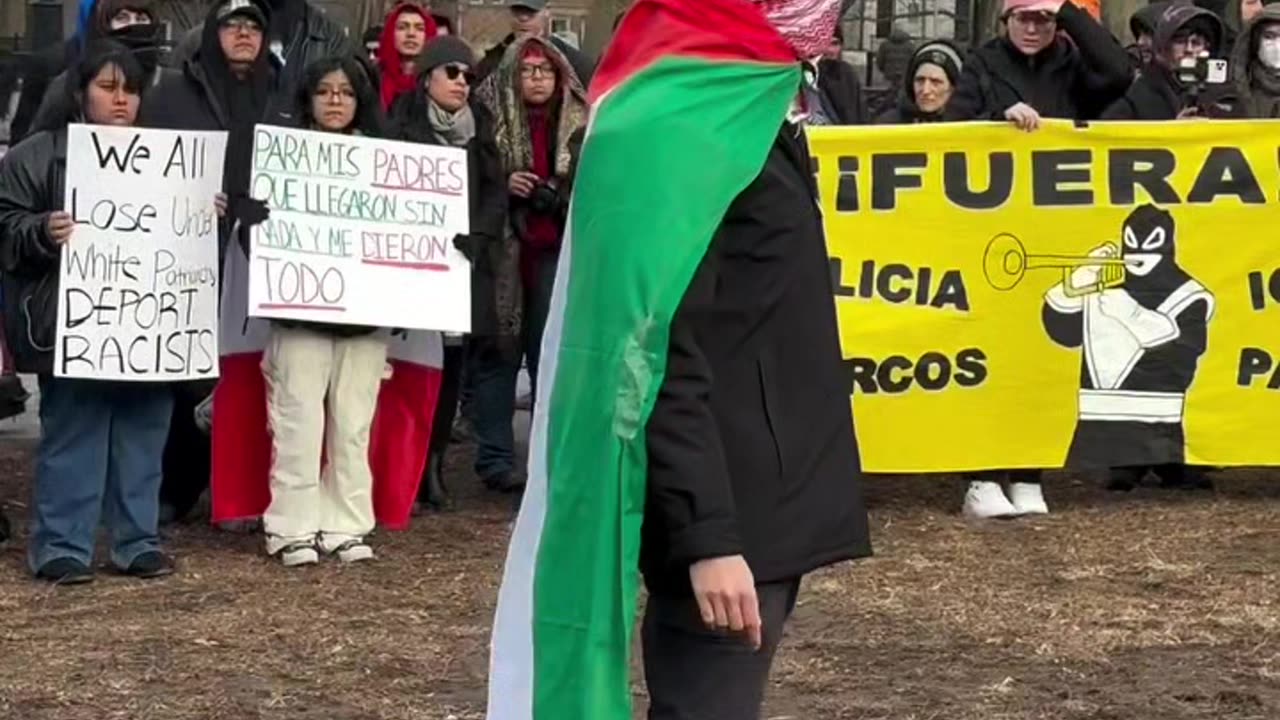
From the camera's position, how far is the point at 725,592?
10.6ft

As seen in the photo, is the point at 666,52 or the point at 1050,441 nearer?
the point at 666,52

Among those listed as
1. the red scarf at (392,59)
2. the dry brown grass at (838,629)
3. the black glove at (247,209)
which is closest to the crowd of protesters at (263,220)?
the black glove at (247,209)

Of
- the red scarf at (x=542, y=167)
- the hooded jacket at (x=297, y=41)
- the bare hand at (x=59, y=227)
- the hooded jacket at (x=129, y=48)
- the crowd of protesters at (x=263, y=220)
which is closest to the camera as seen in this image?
the bare hand at (x=59, y=227)

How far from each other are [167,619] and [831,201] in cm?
308

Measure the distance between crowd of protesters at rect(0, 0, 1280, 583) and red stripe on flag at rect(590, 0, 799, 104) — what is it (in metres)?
3.35

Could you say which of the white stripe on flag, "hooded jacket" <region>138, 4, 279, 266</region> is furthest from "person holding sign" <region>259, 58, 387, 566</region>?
the white stripe on flag

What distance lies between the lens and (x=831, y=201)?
8578 millimetres

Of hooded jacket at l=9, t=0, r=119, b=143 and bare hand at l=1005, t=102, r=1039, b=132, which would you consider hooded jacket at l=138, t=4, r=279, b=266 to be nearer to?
hooded jacket at l=9, t=0, r=119, b=143

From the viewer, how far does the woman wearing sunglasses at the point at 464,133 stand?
8.43 metres

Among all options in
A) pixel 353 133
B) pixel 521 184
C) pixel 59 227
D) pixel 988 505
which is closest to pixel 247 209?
pixel 353 133

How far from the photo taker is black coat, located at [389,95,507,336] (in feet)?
27.4

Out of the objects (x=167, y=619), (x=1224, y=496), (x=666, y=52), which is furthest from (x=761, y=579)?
(x=1224, y=496)

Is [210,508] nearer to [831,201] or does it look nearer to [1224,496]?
[831,201]

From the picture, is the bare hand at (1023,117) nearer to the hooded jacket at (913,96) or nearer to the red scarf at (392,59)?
the hooded jacket at (913,96)
